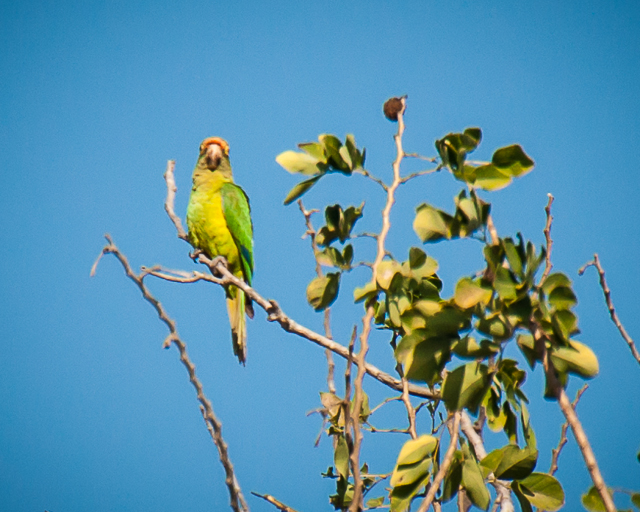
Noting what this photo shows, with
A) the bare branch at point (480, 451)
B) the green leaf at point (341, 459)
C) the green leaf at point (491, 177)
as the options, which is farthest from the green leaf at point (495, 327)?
the bare branch at point (480, 451)

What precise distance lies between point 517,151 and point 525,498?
74cm

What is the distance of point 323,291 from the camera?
57.7 inches

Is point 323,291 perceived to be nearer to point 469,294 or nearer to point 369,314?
point 369,314

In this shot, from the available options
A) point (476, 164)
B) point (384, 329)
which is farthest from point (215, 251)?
point (476, 164)

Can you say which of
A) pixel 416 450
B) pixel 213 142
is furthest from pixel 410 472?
pixel 213 142

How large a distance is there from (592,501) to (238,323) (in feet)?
10.3

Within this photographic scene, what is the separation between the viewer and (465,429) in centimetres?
192

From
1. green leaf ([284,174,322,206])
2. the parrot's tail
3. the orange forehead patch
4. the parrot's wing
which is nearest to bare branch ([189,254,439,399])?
green leaf ([284,174,322,206])

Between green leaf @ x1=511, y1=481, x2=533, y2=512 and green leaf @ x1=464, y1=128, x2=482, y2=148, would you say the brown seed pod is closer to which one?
green leaf @ x1=464, y1=128, x2=482, y2=148

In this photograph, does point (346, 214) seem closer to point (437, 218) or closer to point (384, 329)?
point (437, 218)

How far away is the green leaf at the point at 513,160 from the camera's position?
43.2 inches

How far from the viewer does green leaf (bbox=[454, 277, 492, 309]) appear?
98 centimetres

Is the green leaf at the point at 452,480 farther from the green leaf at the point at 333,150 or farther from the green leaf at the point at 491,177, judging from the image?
the green leaf at the point at 333,150

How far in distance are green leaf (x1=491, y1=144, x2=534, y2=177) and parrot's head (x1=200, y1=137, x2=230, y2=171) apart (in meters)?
4.11
